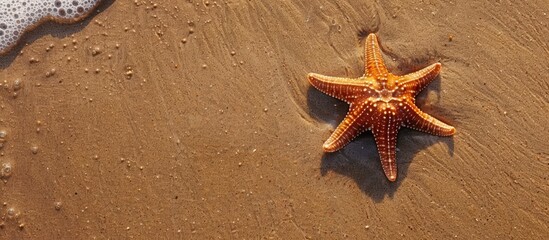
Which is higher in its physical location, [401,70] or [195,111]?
[401,70]

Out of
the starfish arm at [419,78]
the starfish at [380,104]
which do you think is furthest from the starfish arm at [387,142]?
the starfish arm at [419,78]

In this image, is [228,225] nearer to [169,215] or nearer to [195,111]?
[169,215]

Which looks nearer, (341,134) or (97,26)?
(341,134)

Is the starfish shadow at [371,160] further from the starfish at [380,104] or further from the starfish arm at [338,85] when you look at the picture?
the starfish arm at [338,85]

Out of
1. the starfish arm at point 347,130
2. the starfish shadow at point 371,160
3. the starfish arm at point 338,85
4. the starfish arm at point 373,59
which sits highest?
the starfish arm at point 373,59

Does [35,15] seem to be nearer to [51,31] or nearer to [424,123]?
[51,31]

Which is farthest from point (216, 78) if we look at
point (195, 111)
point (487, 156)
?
point (487, 156)

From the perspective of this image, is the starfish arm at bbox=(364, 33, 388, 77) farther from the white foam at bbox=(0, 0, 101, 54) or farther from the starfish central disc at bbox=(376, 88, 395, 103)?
the white foam at bbox=(0, 0, 101, 54)
